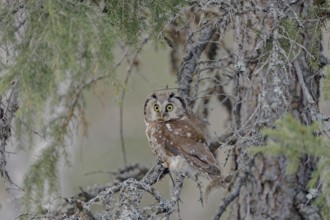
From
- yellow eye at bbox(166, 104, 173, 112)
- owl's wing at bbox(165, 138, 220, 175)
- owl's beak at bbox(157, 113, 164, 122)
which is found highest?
yellow eye at bbox(166, 104, 173, 112)

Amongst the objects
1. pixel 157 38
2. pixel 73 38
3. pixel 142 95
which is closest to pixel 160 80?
pixel 142 95

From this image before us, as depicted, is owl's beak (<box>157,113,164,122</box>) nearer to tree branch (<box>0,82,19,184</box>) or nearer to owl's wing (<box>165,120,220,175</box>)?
owl's wing (<box>165,120,220,175</box>)

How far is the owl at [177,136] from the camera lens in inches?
167

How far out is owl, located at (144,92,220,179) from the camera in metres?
4.25

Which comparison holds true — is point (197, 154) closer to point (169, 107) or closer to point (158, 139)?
point (158, 139)

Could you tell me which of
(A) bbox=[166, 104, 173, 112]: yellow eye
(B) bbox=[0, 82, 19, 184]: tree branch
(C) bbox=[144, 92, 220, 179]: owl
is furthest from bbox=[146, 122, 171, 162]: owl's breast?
(B) bbox=[0, 82, 19, 184]: tree branch

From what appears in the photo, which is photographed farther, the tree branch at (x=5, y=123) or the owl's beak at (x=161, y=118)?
the owl's beak at (x=161, y=118)

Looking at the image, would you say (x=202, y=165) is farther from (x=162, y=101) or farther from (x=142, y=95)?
(x=142, y=95)

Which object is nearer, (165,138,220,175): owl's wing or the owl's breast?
(165,138,220,175): owl's wing

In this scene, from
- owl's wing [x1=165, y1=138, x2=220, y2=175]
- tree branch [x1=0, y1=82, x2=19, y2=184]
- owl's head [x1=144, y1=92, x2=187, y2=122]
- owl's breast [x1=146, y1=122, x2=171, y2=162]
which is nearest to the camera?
tree branch [x1=0, y1=82, x2=19, y2=184]

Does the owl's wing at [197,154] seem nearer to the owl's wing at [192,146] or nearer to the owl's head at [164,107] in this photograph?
the owl's wing at [192,146]

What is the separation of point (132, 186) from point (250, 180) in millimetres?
1784

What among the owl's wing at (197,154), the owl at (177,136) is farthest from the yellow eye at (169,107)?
the owl's wing at (197,154)

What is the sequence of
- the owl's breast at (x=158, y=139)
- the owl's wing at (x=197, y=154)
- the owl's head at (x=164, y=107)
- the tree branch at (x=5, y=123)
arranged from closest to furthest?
the tree branch at (x=5, y=123) < the owl's wing at (x=197, y=154) < the owl's breast at (x=158, y=139) < the owl's head at (x=164, y=107)
